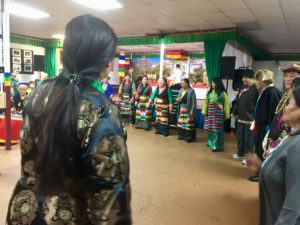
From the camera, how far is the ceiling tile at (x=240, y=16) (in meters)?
5.10

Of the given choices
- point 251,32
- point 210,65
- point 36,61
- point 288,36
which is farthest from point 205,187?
point 36,61

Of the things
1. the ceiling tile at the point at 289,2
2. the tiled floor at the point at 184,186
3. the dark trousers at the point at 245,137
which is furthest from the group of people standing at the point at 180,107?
the ceiling tile at the point at 289,2

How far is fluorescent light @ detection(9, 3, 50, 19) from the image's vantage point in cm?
550

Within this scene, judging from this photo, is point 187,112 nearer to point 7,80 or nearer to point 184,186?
point 184,186

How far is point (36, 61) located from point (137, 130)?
5361 mm

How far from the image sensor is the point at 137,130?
270 inches

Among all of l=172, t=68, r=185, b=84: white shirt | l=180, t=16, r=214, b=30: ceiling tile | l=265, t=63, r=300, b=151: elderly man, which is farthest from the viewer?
l=172, t=68, r=185, b=84: white shirt

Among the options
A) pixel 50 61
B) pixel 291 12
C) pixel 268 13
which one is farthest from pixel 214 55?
pixel 50 61

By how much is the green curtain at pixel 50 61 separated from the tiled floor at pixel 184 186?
5.97 m

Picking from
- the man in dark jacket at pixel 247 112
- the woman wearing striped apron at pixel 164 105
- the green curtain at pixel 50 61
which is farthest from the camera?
the green curtain at pixel 50 61

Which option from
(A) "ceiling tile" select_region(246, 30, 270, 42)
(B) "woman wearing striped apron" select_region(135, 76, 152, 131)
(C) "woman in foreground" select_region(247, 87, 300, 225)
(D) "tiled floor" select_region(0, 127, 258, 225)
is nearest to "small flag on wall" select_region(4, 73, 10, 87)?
(D) "tiled floor" select_region(0, 127, 258, 225)

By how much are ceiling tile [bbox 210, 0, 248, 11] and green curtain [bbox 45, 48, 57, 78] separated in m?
7.13

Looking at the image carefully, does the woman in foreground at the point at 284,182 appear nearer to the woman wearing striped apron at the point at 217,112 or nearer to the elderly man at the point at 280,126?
the elderly man at the point at 280,126

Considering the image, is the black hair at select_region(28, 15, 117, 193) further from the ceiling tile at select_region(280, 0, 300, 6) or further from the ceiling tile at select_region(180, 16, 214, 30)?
the ceiling tile at select_region(180, 16, 214, 30)
